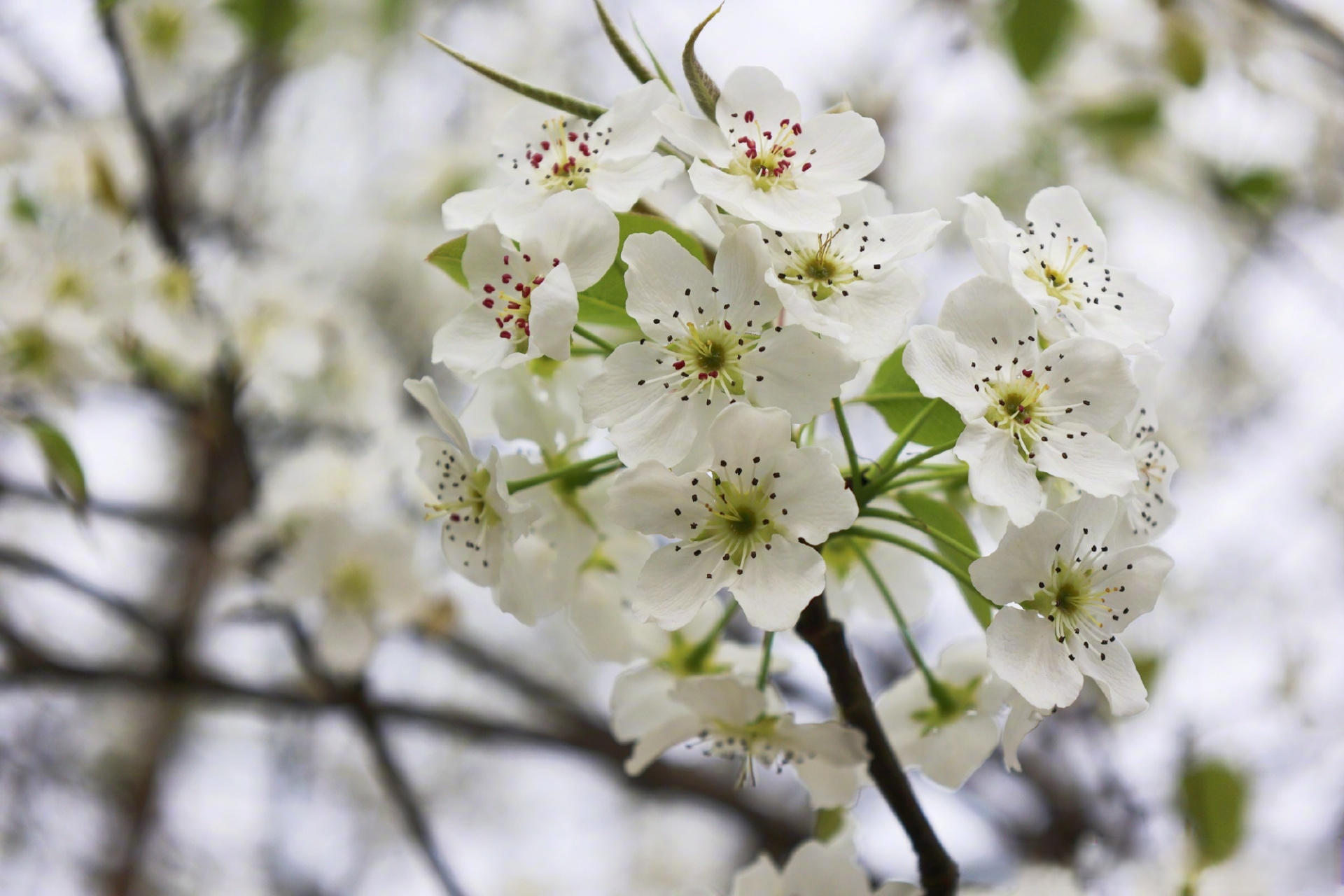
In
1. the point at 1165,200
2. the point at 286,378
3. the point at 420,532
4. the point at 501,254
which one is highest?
the point at 1165,200

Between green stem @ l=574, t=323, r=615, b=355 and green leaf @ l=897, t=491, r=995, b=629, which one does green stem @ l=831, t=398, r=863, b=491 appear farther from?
green stem @ l=574, t=323, r=615, b=355

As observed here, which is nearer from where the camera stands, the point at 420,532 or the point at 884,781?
the point at 884,781

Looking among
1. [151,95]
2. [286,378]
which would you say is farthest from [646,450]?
[151,95]

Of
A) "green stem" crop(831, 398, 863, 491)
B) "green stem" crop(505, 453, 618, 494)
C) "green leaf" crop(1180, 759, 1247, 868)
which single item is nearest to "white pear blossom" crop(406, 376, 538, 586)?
"green stem" crop(505, 453, 618, 494)

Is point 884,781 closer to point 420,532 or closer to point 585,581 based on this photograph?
point 585,581

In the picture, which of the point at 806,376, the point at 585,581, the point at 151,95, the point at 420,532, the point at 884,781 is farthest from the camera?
the point at 151,95

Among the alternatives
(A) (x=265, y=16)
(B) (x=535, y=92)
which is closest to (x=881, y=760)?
(B) (x=535, y=92)

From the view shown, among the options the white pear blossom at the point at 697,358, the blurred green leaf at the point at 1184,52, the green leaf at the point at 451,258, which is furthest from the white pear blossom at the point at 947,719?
the blurred green leaf at the point at 1184,52

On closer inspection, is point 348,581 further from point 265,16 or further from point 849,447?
point 849,447
